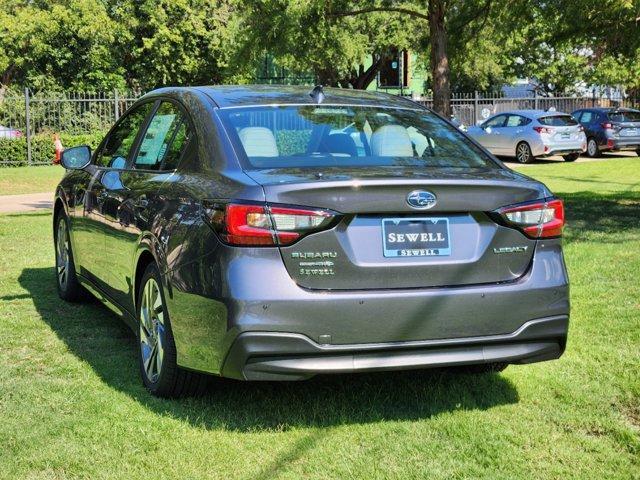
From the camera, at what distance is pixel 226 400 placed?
480cm

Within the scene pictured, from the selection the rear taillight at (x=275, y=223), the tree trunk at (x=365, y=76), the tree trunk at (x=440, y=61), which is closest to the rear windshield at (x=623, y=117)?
the tree trunk at (x=440, y=61)

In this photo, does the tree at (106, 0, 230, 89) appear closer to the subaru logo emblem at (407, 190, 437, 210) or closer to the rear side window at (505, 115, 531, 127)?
the rear side window at (505, 115, 531, 127)

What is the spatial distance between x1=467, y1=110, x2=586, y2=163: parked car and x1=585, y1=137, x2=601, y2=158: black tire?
91 centimetres

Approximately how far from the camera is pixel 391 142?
195 inches

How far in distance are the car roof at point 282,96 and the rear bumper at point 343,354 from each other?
1.52 metres

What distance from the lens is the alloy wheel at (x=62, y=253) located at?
7.38 m

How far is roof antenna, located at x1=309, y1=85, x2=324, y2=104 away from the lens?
5.16m

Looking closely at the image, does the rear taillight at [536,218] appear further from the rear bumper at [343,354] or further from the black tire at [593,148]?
the black tire at [593,148]

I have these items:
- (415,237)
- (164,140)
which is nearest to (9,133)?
(164,140)

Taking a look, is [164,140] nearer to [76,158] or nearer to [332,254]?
[76,158]

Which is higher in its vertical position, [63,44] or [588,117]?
[63,44]

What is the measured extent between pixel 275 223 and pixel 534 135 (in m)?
24.3

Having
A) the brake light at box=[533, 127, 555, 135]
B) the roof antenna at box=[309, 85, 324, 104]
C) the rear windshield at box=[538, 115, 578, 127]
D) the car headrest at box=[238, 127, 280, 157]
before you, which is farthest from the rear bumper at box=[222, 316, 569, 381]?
the rear windshield at box=[538, 115, 578, 127]

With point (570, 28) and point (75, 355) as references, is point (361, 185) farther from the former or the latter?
point (570, 28)
